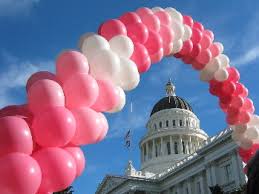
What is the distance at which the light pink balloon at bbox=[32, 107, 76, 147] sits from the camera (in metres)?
7.61

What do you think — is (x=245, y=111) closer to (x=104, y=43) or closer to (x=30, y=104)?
(x=104, y=43)

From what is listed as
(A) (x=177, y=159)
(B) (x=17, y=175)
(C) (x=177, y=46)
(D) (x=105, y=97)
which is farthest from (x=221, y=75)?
(A) (x=177, y=159)

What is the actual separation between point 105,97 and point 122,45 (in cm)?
168

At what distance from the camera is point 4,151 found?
23.5 ft

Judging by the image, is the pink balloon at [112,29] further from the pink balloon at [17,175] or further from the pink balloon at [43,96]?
the pink balloon at [17,175]

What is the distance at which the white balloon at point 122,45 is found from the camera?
404 inches

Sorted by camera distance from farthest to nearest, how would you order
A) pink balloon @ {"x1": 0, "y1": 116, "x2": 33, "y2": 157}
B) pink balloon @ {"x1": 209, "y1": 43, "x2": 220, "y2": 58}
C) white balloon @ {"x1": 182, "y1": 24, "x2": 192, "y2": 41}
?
pink balloon @ {"x1": 209, "y1": 43, "x2": 220, "y2": 58}, white balloon @ {"x1": 182, "y1": 24, "x2": 192, "y2": 41}, pink balloon @ {"x1": 0, "y1": 116, "x2": 33, "y2": 157}

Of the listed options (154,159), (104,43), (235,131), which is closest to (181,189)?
(154,159)

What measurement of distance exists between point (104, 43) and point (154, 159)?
236ft

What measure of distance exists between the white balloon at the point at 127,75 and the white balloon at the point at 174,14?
11.7ft

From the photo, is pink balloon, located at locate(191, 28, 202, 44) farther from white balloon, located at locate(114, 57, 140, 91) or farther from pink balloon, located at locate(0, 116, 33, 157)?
pink balloon, located at locate(0, 116, 33, 157)

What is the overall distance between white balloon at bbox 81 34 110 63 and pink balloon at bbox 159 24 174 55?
2684mm

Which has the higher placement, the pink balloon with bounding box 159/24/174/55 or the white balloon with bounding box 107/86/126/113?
the pink balloon with bounding box 159/24/174/55

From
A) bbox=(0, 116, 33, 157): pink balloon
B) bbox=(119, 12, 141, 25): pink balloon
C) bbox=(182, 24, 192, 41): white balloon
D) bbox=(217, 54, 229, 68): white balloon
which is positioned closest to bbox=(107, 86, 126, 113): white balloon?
bbox=(119, 12, 141, 25): pink balloon
